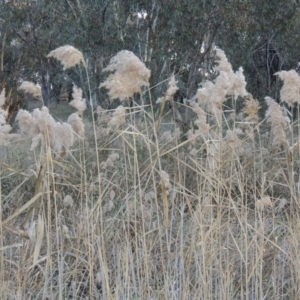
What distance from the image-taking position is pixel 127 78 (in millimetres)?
2145

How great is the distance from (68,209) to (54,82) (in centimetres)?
1186

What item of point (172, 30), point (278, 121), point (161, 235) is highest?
point (172, 30)

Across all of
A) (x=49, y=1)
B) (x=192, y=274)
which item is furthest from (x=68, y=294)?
(x=49, y=1)

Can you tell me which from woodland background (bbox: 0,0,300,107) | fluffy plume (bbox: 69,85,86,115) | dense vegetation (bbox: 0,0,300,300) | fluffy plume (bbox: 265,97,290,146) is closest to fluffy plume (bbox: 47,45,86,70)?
dense vegetation (bbox: 0,0,300,300)

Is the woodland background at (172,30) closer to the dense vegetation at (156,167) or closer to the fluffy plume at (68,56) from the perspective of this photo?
the dense vegetation at (156,167)

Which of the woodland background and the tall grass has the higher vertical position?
the woodland background

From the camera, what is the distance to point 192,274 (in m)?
2.64

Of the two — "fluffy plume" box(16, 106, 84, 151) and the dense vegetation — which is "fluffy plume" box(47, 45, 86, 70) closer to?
the dense vegetation

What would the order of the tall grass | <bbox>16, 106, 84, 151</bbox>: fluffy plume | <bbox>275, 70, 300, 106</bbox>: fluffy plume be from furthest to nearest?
1. <bbox>275, 70, 300, 106</bbox>: fluffy plume
2. the tall grass
3. <bbox>16, 106, 84, 151</bbox>: fluffy plume

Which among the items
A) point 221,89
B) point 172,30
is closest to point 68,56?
point 221,89

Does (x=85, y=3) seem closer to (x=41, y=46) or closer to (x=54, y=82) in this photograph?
(x=41, y=46)

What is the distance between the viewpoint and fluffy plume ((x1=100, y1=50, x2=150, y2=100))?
83.2 inches

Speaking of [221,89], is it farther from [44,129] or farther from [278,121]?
[44,129]

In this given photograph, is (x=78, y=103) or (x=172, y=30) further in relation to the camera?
(x=172, y=30)
